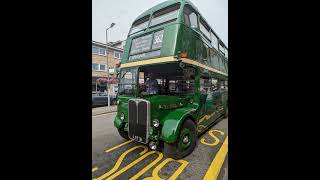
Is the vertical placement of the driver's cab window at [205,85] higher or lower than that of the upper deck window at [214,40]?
lower

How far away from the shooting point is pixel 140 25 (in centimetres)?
336

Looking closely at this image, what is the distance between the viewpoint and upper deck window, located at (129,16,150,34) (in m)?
3.25

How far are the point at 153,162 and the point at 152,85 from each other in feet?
5.58

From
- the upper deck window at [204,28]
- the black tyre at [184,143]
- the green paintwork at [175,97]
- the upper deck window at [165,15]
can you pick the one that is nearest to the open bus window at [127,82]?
the green paintwork at [175,97]

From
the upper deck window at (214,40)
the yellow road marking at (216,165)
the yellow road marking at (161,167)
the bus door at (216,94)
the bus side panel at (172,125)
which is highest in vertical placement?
the upper deck window at (214,40)

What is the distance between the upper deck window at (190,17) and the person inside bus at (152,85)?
4.34 ft

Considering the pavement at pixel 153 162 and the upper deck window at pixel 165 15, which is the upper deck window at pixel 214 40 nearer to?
the upper deck window at pixel 165 15

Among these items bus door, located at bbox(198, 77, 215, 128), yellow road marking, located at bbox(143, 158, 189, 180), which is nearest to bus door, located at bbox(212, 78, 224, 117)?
bus door, located at bbox(198, 77, 215, 128)

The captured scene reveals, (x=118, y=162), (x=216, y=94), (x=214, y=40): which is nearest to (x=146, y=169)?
(x=118, y=162)

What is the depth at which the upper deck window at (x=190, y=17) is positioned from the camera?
284 cm

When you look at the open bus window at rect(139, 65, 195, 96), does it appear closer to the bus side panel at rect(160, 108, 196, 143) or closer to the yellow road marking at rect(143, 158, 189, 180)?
the bus side panel at rect(160, 108, 196, 143)
